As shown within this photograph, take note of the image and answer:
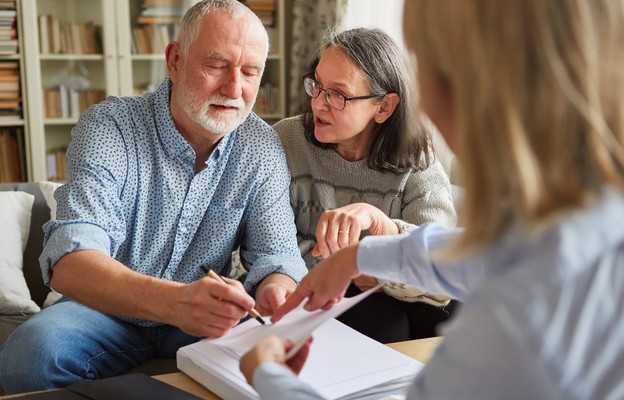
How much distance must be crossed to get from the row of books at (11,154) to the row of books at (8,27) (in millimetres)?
443

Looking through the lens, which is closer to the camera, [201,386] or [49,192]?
[201,386]

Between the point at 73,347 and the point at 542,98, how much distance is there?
124cm

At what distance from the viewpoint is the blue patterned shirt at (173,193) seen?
1.72m

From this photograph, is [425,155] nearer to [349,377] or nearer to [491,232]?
[349,377]

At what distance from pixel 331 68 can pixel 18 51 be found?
2.70 m

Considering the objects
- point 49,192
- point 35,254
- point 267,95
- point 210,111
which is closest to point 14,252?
point 35,254

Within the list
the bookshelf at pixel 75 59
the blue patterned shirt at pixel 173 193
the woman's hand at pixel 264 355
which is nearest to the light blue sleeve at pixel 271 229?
the blue patterned shirt at pixel 173 193

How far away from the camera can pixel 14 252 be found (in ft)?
7.28

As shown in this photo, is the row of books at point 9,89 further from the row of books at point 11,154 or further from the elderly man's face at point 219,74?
the elderly man's face at point 219,74

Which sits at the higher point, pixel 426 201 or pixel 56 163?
pixel 426 201

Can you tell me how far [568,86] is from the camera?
0.64 m

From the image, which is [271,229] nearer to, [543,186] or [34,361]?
[34,361]

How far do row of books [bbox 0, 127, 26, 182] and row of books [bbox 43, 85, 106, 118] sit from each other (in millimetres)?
211

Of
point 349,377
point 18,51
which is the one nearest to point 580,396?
point 349,377
